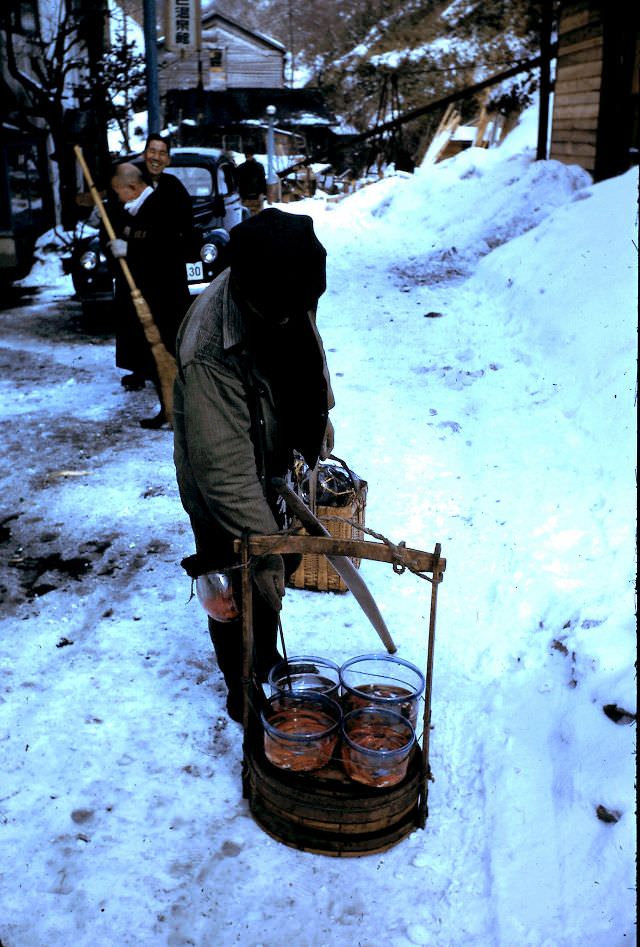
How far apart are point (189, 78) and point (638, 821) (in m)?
50.3

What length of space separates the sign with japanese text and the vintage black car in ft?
26.1

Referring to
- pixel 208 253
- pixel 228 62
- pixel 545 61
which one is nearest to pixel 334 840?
pixel 208 253

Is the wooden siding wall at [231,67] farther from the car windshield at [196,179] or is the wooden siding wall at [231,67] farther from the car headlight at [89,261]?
the car headlight at [89,261]

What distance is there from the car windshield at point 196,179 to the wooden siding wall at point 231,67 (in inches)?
1488

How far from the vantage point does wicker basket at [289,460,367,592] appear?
14.2 ft

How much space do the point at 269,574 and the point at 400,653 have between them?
146 cm

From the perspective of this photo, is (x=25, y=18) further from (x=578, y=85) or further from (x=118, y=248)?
(x=118, y=248)

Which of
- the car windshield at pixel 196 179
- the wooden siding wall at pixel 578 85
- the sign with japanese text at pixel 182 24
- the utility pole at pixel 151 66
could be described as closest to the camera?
the car windshield at pixel 196 179

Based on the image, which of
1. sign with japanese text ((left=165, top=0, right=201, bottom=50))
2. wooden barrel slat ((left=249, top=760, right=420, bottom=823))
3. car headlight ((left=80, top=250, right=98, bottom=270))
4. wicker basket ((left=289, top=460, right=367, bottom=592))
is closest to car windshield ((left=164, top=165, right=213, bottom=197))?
car headlight ((left=80, top=250, right=98, bottom=270))

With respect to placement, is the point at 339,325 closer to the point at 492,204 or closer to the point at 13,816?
the point at 492,204

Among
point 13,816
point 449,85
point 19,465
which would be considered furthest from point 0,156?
point 449,85

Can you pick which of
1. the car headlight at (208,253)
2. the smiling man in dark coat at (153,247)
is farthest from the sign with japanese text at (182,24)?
the smiling man in dark coat at (153,247)

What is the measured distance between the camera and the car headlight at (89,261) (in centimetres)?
1040

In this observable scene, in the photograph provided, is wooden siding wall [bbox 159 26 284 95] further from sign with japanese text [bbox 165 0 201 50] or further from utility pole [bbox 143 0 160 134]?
utility pole [bbox 143 0 160 134]
